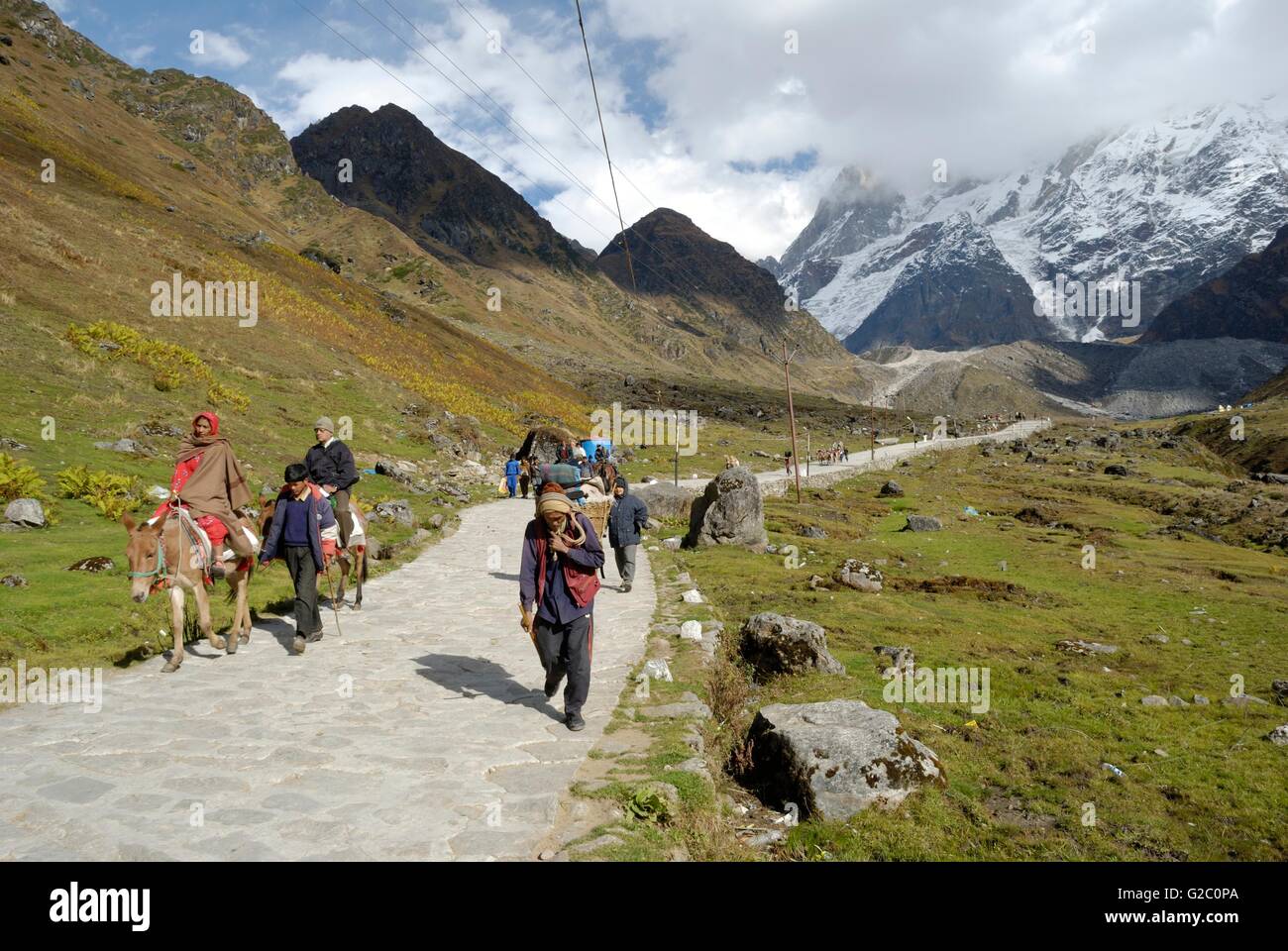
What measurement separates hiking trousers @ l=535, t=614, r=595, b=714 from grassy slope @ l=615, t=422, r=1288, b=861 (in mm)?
1139

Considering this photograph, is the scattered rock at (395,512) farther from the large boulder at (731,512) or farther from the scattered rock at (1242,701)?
the scattered rock at (1242,701)

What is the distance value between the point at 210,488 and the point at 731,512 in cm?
1581

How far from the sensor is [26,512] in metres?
12.7

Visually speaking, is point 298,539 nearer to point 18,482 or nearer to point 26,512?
point 26,512

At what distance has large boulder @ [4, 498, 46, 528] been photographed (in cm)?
1260

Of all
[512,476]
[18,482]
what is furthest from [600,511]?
[512,476]

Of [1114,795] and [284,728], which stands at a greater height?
[284,728]

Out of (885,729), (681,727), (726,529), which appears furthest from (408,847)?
(726,529)

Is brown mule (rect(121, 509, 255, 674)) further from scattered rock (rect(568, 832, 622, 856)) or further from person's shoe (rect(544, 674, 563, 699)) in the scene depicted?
scattered rock (rect(568, 832, 622, 856))

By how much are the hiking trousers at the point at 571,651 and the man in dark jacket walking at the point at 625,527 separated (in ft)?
23.2

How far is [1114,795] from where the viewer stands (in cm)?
861

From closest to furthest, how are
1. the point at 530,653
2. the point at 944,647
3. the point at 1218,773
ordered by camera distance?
1. the point at 1218,773
2. the point at 530,653
3. the point at 944,647
